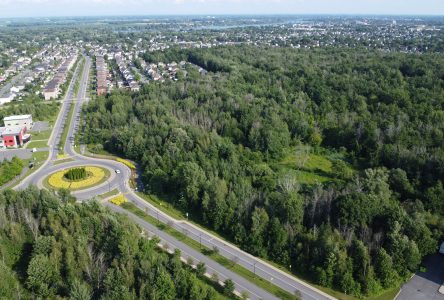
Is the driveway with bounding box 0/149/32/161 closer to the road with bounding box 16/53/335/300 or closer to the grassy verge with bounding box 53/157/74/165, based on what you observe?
the road with bounding box 16/53/335/300

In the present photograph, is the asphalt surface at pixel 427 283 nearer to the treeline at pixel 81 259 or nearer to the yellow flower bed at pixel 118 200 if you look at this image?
the treeline at pixel 81 259

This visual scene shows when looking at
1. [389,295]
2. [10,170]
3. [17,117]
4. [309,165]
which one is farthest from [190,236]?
[17,117]

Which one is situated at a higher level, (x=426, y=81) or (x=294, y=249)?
(x=426, y=81)

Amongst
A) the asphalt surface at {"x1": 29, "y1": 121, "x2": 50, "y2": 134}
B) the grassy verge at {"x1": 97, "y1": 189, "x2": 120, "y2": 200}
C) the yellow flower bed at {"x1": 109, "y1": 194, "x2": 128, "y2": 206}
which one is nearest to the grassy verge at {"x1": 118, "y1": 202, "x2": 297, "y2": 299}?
the yellow flower bed at {"x1": 109, "y1": 194, "x2": 128, "y2": 206}

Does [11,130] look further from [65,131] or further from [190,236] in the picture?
[190,236]

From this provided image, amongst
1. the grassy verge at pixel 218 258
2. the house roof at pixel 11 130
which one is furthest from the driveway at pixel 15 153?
the grassy verge at pixel 218 258

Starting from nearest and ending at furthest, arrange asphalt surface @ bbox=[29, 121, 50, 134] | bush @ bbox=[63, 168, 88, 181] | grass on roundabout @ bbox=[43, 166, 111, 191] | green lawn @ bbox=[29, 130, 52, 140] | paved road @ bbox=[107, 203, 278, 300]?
paved road @ bbox=[107, 203, 278, 300] → grass on roundabout @ bbox=[43, 166, 111, 191] → bush @ bbox=[63, 168, 88, 181] → green lawn @ bbox=[29, 130, 52, 140] → asphalt surface @ bbox=[29, 121, 50, 134]

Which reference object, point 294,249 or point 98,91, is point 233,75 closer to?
point 98,91

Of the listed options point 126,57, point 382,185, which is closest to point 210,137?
point 382,185
